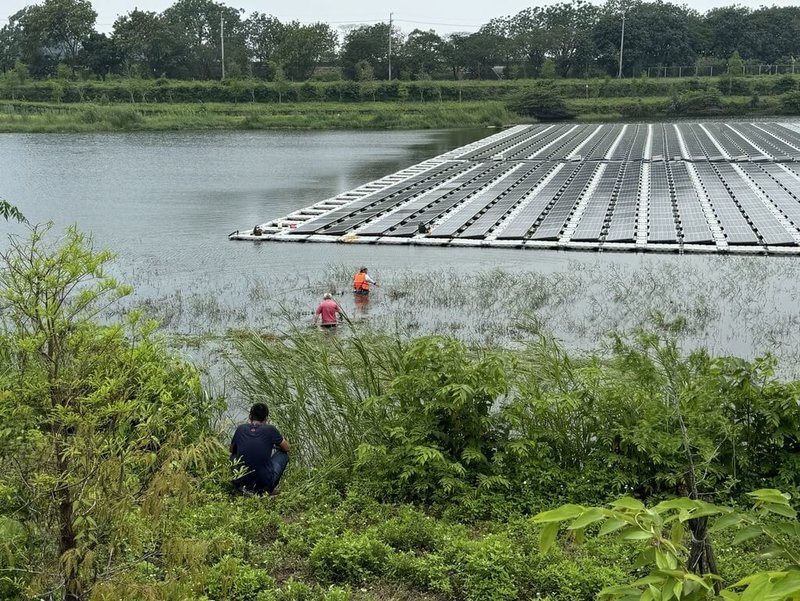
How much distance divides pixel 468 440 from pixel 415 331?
22.7ft

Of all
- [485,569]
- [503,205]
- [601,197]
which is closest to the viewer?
[485,569]

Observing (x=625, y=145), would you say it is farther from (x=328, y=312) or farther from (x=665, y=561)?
(x=665, y=561)

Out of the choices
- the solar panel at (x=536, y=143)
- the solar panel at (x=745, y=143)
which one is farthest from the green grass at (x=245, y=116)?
the solar panel at (x=745, y=143)

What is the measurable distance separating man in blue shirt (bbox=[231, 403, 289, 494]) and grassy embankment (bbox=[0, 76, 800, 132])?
56.4 meters

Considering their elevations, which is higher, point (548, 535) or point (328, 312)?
point (548, 535)

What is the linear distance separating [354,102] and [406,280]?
5793 cm

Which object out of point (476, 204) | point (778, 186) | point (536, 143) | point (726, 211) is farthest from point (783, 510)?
point (536, 143)

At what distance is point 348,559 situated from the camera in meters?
5.38

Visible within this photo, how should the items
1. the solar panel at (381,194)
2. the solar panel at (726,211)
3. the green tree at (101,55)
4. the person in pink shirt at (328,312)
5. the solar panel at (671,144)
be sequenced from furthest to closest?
the green tree at (101,55) < the solar panel at (671,144) < the solar panel at (381,194) < the solar panel at (726,211) < the person in pink shirt at (328,312)

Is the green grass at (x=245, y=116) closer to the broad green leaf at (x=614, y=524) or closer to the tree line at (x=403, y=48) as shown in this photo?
the tree line at (x=403, y=48)

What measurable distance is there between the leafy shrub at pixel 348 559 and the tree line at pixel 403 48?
77315 millimetres

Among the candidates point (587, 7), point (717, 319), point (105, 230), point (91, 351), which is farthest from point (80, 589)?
point (587, 7)

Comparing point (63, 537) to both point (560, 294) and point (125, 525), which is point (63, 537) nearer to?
point (125, 525)

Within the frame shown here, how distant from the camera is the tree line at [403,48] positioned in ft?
270
